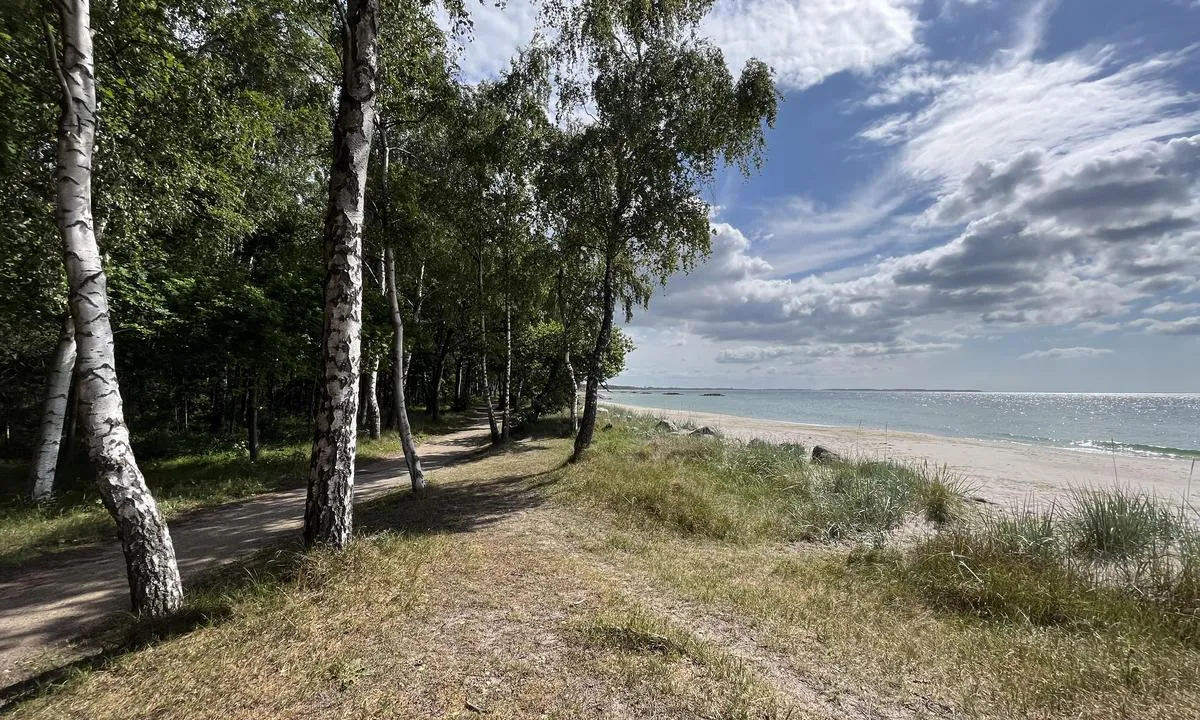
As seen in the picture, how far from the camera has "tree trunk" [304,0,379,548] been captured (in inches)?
234

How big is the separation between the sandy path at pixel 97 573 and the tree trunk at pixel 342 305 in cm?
257

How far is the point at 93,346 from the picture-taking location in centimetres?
465

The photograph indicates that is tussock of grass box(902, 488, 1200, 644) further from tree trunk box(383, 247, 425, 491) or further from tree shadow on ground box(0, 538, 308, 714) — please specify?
tree trunk box(383, 247, 425, 491)

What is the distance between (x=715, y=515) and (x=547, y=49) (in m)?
14.1

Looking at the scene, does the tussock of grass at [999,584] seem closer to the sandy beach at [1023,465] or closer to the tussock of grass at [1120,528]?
the tussock of grass at [1120,528]

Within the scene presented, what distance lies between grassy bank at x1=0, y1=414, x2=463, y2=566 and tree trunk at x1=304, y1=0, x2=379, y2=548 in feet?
20.4

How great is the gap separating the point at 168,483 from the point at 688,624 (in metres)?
14.0

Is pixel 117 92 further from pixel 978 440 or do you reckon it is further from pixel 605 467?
pixel 978 440

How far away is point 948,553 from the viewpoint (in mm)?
7016

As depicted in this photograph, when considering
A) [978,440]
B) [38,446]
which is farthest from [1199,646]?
[978,440]

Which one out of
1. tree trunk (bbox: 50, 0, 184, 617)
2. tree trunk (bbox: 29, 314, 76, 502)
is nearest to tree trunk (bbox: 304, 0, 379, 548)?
tree trunk (bbox: 50, 0, 184, 617)

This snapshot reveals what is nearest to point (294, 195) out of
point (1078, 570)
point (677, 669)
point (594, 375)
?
point (594, 375)

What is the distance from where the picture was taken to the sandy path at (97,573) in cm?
527

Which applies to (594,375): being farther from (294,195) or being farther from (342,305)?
(294,195)
